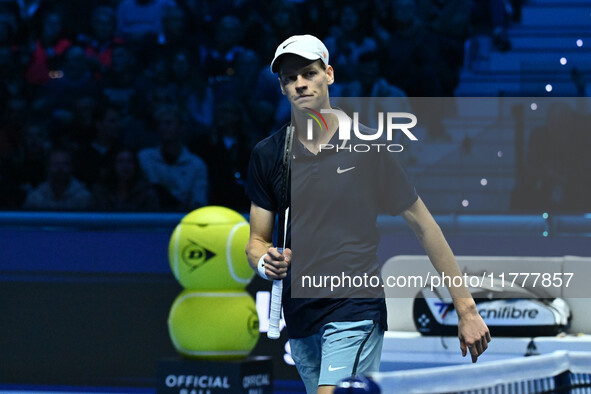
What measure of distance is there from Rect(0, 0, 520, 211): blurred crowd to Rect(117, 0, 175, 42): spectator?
11 millimetres

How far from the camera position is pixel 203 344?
5.77 m

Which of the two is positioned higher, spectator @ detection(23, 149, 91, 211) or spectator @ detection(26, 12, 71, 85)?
spectator @ detection(26, 12, 71, 85)

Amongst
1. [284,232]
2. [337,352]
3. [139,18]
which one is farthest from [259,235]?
[139,18]

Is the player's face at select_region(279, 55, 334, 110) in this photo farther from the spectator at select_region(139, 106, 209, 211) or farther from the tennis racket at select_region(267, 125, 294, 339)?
the spectator at select_region(139, 106, 209, 211)

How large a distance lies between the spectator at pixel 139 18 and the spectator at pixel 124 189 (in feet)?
4.59

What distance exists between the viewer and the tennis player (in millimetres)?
3264

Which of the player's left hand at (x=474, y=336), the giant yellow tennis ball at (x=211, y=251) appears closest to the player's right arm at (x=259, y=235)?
the player's left hand at (x=474, y=336)

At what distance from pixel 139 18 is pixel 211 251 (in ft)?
11.8

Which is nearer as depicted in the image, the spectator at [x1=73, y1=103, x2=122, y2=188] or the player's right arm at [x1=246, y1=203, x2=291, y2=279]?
the player's right arm at [x1=246, y1=203, x2=291, y2=279]

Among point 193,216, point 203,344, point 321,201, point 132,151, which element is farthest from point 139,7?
point 321,201

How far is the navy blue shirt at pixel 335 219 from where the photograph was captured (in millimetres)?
3330

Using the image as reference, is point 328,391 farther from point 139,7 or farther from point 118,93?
point 139,7

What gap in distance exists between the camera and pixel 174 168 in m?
7.65

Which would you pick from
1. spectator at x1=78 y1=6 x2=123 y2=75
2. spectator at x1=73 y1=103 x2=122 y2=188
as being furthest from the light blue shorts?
spectator at x1=78 y1=6 x2=123 y2=75
